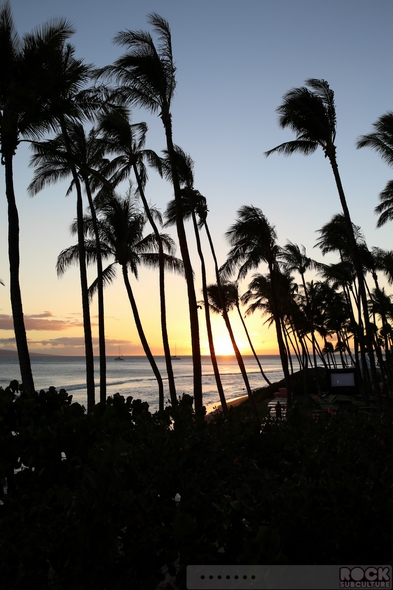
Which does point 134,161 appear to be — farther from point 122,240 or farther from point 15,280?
point 15,280

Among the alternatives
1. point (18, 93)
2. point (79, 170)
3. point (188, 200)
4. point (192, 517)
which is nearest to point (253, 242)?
point (188, 200)

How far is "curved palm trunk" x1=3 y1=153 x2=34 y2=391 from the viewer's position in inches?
422

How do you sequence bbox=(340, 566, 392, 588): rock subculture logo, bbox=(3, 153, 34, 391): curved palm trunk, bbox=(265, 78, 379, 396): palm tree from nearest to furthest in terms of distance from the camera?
bbox=(340, 566, 392, 588): rock subculture logo < bbox=(3, 153, 34, 391): curved palm trunk < bbox=(265, 78, 379, 396): palm tree

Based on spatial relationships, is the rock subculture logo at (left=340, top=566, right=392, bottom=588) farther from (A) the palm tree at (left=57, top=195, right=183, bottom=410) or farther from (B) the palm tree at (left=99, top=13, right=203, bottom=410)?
(A) the palm tree at (left=57, top=195, right=183, bottom=410)

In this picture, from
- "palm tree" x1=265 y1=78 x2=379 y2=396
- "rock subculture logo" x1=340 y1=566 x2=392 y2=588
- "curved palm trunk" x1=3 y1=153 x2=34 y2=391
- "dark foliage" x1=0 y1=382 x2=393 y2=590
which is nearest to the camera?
"rock subculture logo" x1=340 y1=566 x2=392 y2=588

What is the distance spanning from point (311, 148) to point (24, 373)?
14708 mm

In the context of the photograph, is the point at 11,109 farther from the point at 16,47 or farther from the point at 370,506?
the point at 370,506

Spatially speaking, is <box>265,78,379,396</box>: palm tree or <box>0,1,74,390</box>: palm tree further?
<box>265,78,379,396</box>: palm tree

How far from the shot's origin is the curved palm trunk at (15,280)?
10.7m

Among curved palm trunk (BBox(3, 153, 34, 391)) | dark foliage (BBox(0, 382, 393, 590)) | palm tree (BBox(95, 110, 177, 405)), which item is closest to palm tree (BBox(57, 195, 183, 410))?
palm tree (BBox(95, 110, 177, 405))

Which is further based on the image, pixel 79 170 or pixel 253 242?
pixel 253 242

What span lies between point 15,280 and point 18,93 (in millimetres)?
4602

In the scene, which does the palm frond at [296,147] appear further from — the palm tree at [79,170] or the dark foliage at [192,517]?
the dark foliage at [192,517]

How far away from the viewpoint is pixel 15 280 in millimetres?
11117
